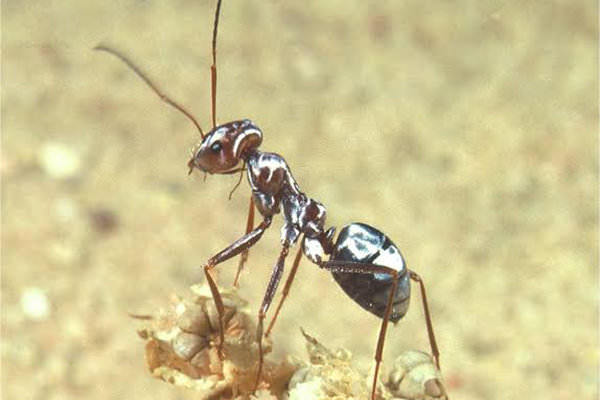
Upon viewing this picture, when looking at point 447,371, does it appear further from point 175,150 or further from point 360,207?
point 175,150

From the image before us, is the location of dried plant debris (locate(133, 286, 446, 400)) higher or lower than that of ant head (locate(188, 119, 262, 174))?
lower

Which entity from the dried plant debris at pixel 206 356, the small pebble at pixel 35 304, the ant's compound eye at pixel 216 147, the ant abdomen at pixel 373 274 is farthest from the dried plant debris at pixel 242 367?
the small pebble at pixel 35 304

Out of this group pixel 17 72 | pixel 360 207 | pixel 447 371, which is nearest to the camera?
pixel 447 371

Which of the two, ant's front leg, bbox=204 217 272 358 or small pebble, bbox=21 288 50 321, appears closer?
ant's front leg, bbox=204 217 272 358

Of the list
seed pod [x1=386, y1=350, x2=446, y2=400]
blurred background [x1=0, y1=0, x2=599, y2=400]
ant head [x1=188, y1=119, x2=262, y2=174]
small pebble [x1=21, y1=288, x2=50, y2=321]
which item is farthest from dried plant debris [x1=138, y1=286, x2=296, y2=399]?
small pebble [x1=21, y1=288, x2=50, y2=321]

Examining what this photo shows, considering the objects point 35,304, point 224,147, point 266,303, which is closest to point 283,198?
point 224,147

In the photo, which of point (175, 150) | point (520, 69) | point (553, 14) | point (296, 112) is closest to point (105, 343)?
point (175, 150)

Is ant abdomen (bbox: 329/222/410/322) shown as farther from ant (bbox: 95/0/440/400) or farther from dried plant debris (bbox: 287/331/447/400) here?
dried plant debris (bbox: 287/331/447/400)

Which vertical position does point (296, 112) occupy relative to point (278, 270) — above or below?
above
